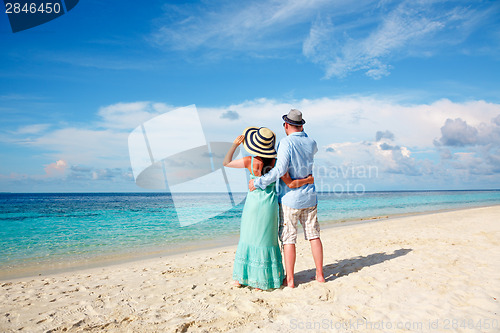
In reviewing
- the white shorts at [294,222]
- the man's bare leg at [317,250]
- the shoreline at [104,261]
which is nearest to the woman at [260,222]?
the white shorts at [294,222]

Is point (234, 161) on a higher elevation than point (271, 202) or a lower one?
higher

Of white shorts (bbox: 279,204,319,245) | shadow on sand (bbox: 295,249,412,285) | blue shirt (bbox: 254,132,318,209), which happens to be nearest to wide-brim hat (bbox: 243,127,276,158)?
blue shirt (bbox: 254,132,318,209)

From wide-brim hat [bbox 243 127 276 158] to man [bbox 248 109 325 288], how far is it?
0.12 metres

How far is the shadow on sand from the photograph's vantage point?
4.23 m

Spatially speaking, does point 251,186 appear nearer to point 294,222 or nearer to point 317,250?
point 294,222

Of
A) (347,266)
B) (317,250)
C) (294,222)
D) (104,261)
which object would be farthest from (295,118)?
(104,261)

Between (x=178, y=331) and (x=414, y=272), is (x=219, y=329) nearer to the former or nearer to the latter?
(x=178, y=331)

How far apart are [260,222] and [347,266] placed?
7.17ft

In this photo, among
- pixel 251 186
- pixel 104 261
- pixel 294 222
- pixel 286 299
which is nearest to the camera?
pixel 286 299

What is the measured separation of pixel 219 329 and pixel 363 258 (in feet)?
11.9

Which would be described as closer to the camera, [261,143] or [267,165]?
[261,143]

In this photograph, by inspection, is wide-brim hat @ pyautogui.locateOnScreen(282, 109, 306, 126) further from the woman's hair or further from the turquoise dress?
the turquoise dress

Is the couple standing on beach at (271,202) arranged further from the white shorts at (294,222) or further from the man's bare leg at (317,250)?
the man's bare leg at (317,250)

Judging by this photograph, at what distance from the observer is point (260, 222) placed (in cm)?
356
